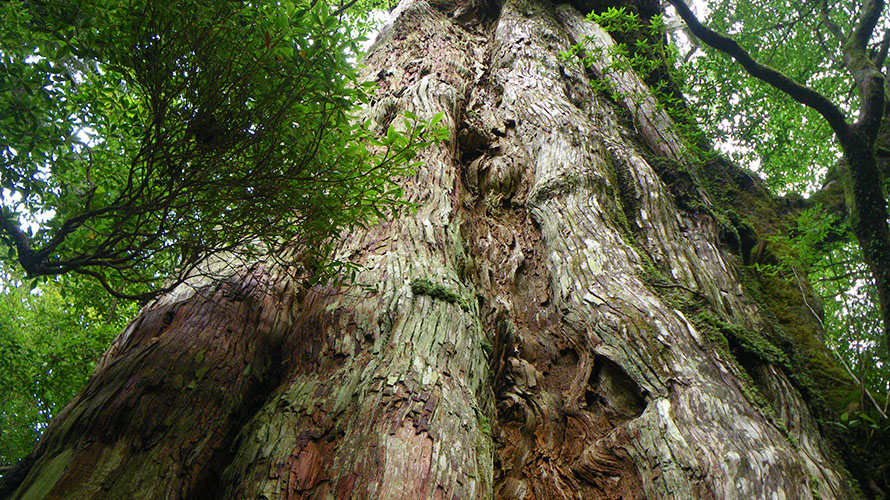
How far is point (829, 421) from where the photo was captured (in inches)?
104

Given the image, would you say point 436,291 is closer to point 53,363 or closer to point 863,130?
point 863,130

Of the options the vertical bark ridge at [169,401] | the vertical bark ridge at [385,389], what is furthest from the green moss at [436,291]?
the vertical bark ridge at [169,401]

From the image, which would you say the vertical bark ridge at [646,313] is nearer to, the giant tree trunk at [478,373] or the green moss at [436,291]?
the giant tree trunk at [478,373]

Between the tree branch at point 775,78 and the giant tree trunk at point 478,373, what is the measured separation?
1.29 metres

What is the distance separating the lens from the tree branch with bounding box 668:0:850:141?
4.14 m

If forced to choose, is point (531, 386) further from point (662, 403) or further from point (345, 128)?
point (345, 128)

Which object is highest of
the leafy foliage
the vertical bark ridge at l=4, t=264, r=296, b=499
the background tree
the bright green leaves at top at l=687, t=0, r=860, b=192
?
the bright green leaves at top at l=687, t=0, r=860, b=192

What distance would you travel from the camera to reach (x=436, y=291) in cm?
279

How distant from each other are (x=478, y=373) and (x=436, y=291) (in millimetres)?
522

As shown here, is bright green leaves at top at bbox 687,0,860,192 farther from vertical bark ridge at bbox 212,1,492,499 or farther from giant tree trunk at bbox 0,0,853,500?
vertical bark ridge at bbox 212,1,492,499

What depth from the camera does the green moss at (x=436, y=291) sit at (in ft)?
9.09

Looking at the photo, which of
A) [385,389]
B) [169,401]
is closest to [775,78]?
[385,389]

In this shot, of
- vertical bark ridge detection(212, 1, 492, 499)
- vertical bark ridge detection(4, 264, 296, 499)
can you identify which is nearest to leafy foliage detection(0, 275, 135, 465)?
vertical bark ridge detection(4, 264, 296, 499)

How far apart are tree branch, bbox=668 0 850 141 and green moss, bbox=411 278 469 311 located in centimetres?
368
